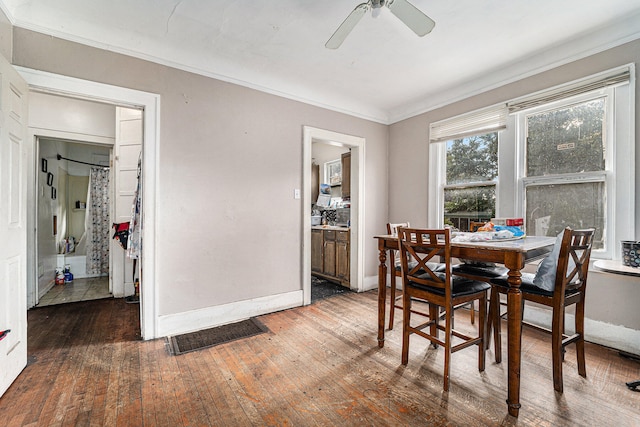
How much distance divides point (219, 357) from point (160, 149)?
6.00 ft

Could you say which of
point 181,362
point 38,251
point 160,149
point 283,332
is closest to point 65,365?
point 181,362

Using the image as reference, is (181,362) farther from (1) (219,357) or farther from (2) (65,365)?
(2) (65,365)

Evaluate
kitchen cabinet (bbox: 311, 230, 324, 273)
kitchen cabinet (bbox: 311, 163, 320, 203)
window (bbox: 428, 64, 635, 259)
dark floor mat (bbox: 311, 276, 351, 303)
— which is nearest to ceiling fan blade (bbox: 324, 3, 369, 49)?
window (bbox: 428, 64, 635, 259)

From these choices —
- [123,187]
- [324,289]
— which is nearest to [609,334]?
[324,289]

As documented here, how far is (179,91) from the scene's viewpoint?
2.62 metres

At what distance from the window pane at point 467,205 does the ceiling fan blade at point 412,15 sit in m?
2.06

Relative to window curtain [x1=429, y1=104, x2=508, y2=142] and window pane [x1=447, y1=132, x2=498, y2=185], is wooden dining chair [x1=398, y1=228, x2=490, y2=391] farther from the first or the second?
window curtain [x1=429, y1=104, x2=508, y2=142]

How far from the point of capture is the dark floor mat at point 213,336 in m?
2.34

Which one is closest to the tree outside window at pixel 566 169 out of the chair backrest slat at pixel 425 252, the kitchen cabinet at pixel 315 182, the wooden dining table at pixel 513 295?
the wooden dining table at pixel 513 295

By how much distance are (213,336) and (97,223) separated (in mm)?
3513

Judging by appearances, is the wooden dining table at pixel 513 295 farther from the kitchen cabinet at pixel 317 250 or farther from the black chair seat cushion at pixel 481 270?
the kitchen cabinet at pixel 317 250

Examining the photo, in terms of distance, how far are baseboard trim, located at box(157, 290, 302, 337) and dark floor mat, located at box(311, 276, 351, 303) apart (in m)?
0.44

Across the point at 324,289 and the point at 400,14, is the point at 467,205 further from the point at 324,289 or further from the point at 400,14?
the point at 400,14

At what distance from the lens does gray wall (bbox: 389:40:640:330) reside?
2.23 m
